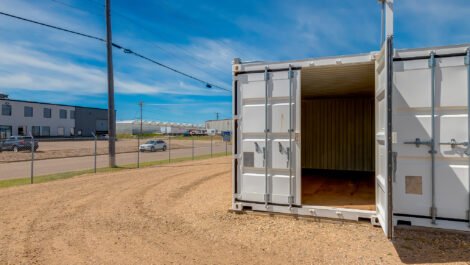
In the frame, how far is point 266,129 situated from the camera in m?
6.30

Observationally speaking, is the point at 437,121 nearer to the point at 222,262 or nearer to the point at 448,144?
the point at 448,144

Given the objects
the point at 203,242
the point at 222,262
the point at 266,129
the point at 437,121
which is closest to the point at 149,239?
the point at 203,242

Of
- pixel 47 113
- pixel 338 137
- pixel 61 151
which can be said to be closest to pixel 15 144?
pixel 61 151

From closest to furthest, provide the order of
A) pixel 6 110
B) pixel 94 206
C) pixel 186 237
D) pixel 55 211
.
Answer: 1. pixel 186 237
2. pixel 55 211
3. pixel 94 206
4. pixel 6 110

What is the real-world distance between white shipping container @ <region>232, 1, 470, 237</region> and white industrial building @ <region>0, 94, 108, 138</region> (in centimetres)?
4936

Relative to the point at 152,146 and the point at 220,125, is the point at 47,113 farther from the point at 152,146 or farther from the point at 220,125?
the point at 220,125

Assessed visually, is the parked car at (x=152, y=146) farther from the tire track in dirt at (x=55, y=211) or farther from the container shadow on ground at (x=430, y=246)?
the container shadow on ground at (x=430, y=246)

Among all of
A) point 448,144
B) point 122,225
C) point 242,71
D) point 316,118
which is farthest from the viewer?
point 316,118

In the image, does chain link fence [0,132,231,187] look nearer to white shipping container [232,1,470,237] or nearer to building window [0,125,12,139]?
white shipping container [232,1,470,237]

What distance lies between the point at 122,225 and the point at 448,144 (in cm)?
591

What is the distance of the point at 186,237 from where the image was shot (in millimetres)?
5395

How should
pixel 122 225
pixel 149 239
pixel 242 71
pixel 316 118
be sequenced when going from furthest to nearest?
1. pixel 316 118
2. pixel 242 71
3. pixel 122 225
4. pixel 149 239

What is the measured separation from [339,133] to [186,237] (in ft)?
30.1

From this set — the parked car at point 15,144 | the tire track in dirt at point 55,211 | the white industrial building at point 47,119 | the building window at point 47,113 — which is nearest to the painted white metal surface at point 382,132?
the tire track in dirt at point 55,211
